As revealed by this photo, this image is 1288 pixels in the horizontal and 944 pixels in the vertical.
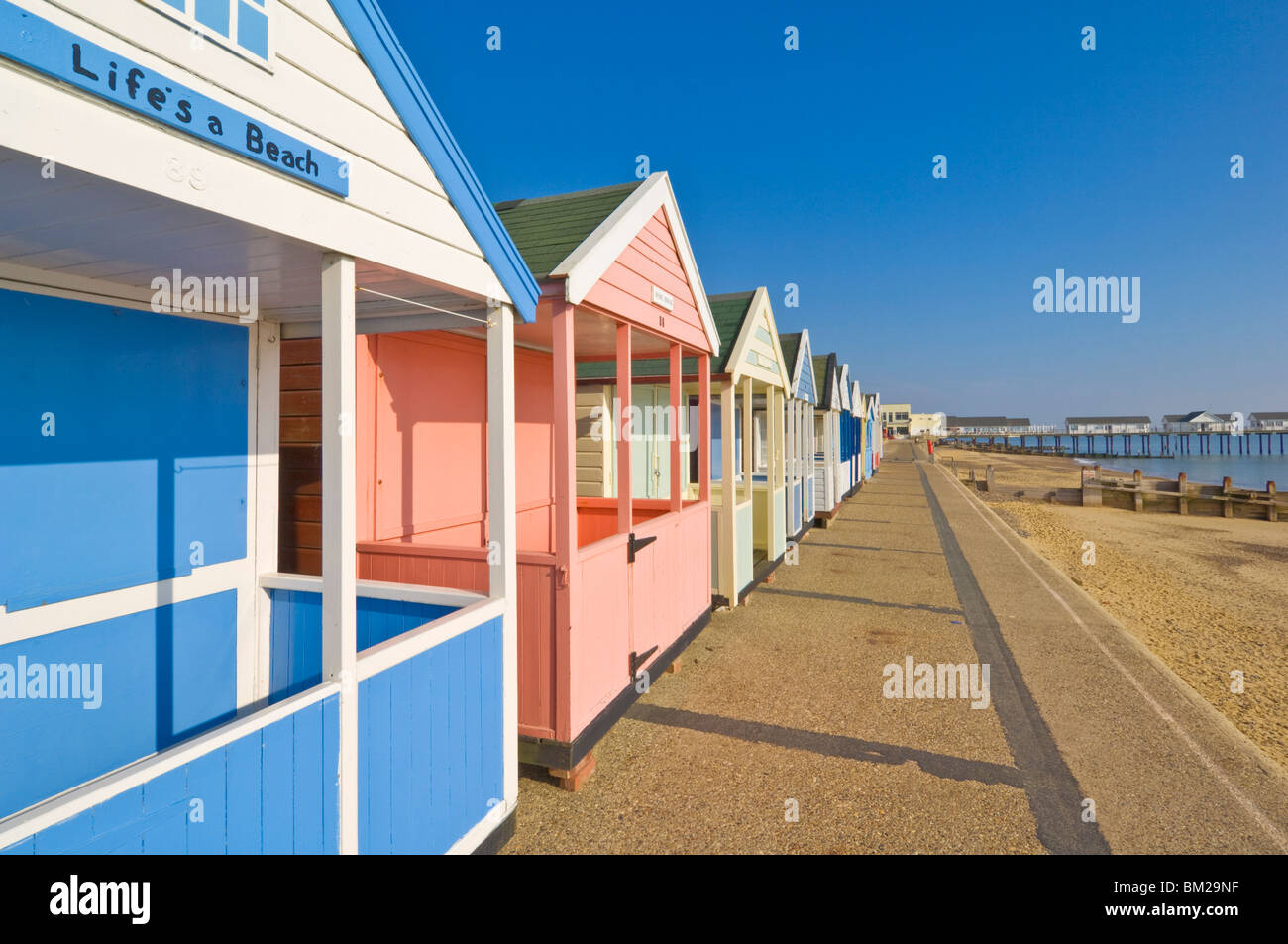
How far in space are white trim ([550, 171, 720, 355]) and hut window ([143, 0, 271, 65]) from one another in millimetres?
2141

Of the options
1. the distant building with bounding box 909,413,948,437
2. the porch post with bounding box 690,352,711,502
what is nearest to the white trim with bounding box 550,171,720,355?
the porch post with bounding box 690,352,711,502

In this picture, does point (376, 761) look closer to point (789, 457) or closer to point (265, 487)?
point (265, 487)

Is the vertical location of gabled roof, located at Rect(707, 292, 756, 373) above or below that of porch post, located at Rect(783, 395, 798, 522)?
above

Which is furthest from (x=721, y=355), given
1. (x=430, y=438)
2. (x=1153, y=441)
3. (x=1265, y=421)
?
(x=1153, y=441)

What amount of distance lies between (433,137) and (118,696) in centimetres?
304

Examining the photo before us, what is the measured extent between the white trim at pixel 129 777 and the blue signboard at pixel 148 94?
1725 mm

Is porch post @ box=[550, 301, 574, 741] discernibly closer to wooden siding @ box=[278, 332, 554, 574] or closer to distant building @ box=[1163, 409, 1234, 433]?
wooden siding @ box=[278, 332, 554, 574]

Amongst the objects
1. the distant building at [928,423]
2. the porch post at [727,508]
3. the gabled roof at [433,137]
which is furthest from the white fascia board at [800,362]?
the distant building at [928,423]

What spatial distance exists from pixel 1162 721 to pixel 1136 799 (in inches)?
62.6

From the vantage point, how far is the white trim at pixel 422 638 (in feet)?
8.62

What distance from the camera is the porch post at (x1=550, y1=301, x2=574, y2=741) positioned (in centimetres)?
409

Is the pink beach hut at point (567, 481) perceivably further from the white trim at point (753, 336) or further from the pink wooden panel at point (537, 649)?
the white trim at point (753, 336)
